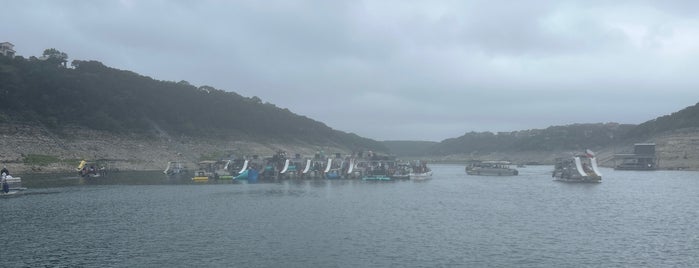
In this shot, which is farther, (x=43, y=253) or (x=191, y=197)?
(x=191, y=197)

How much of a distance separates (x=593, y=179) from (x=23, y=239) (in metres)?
79.5

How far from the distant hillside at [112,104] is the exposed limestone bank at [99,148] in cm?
386

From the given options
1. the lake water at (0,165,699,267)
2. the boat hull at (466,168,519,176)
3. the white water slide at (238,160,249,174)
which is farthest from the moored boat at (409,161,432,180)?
the lake water at (0,165,699,267)

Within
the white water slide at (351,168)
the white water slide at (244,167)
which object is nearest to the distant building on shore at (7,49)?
the white water slide at (244,167)

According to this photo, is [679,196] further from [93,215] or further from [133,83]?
[133,83]

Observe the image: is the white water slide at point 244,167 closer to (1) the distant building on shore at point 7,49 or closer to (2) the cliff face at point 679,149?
(1) the distant building on shore at point 7,49

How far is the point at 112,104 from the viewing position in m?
146

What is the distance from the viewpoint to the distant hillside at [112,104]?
4813 inches

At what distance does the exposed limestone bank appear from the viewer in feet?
320

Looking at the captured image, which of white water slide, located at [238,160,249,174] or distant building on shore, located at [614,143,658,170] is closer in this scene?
white water slide, located at [238,160,249,174]

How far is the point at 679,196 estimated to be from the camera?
6141 cm

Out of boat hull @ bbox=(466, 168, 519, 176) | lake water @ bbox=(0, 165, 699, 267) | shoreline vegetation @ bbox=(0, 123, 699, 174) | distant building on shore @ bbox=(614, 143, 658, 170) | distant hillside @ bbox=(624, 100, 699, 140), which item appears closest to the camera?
lake water @ bbox=(0, 165, 699, 267)

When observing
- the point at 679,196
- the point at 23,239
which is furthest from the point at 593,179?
the point at 23,239

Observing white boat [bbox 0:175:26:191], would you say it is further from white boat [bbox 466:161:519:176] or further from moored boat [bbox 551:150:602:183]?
white boat [bbox 466:161:519:176]
